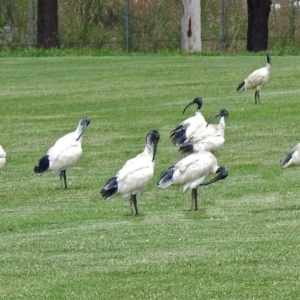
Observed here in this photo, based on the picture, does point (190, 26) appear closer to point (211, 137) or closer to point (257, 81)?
point (257, 81)

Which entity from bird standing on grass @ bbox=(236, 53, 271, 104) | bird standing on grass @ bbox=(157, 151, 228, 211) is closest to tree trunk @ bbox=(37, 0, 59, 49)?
bird standing on grass @ bbox=(236, 53, 271, 104)

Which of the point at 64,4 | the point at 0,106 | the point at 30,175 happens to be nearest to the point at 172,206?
the point at 30,175

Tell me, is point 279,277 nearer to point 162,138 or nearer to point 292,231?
point 292,231

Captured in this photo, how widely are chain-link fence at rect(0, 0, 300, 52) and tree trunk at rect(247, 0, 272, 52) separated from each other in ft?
2.99

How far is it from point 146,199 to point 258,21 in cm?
2244

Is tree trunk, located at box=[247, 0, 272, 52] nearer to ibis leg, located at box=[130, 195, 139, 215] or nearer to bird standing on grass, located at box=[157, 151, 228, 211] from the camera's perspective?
bird standing on grass, located at box=[157, 151, 228, 211]

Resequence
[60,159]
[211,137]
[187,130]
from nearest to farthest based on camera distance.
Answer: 1. [60,159]
2. [211,137]
3. [187,130]

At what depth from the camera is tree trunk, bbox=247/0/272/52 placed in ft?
122

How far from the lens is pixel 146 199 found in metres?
15.4

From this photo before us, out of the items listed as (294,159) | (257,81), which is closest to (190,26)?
(257,81)

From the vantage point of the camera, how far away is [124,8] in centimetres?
3916

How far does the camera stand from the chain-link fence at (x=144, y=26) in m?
38.5

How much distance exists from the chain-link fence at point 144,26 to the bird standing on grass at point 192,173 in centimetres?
2386

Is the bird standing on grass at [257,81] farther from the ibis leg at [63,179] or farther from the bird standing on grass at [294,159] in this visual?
the bird standing on grass at [294,159]
